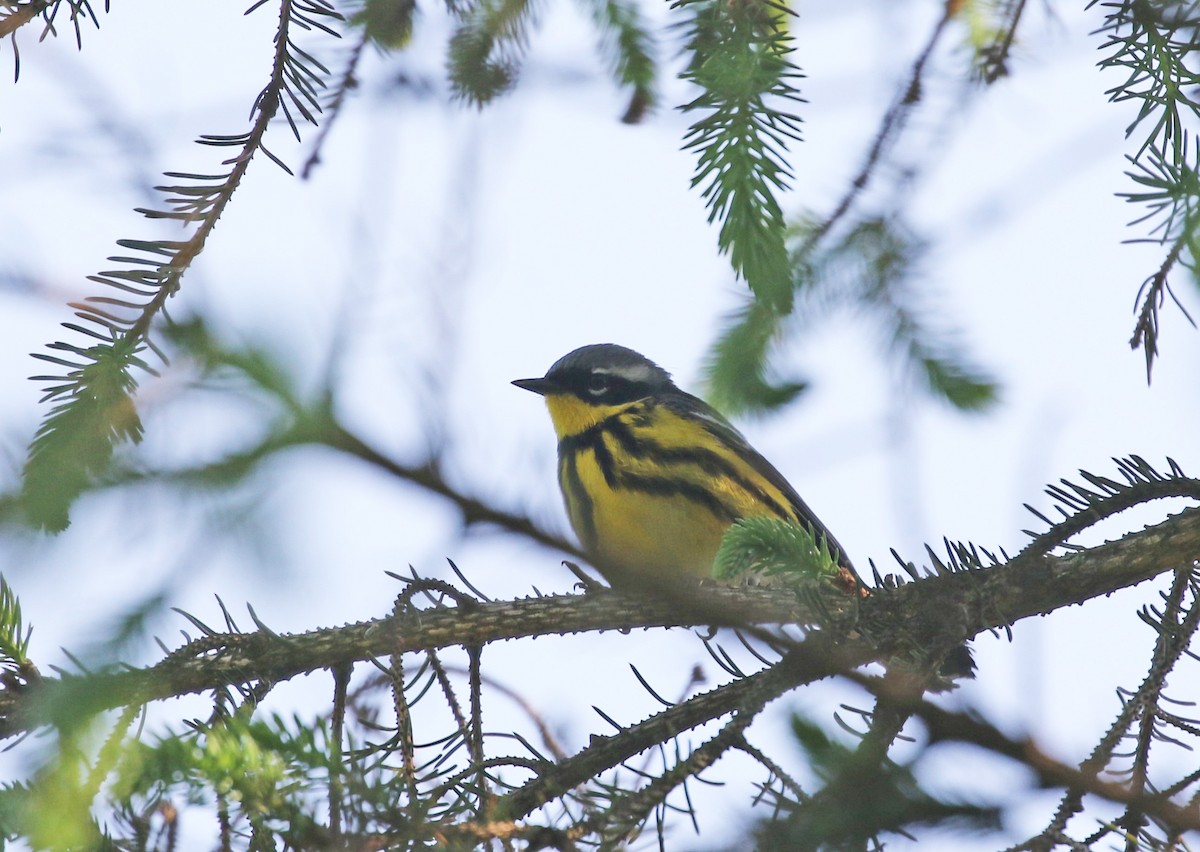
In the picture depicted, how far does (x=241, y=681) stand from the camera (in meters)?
2.42

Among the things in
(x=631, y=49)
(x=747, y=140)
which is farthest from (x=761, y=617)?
(x=631, y=49)

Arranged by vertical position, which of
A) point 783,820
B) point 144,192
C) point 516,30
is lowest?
point 783,820

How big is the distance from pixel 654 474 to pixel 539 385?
95cm

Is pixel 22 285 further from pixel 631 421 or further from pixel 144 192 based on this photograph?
pixel 631 421

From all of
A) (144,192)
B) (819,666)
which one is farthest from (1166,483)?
(144,192)

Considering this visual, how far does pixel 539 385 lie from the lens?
5.11 meters

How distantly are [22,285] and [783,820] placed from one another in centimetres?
121

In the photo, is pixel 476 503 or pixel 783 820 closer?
pixel 476 503

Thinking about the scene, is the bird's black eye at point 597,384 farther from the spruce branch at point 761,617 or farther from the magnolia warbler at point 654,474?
the spruce branch at point 761,617

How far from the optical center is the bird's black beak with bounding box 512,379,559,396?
16.7 feet

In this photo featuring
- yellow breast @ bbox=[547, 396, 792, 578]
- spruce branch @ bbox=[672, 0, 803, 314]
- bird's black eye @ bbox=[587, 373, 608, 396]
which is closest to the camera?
spruce branch @ bbox=[672, 0, 803, 314]

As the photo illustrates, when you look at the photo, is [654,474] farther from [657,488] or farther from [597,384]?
[597,384]

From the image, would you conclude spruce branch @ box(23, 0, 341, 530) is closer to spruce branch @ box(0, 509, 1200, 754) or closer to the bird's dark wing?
spruce branch @ box(0, 509, 1200, 754)

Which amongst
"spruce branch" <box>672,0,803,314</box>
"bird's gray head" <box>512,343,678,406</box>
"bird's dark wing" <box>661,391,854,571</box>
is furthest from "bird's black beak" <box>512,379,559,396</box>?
"spruce branch" <box>672,0,803,314</box>
